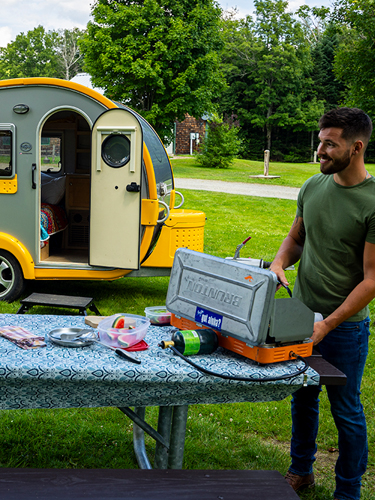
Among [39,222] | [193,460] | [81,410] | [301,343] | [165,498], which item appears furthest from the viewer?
[39,222]

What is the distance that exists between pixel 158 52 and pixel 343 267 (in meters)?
20.5

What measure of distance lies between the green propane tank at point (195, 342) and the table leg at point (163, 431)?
18.3 inches

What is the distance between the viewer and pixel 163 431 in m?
2.76

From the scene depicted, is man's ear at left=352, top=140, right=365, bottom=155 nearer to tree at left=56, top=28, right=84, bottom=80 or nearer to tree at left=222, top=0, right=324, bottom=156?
tree at left=222, top=0, right=324, bottom=156

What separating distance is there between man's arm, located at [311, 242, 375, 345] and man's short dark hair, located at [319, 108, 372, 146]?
0.54 m

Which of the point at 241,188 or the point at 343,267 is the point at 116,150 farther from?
the point at 241,188

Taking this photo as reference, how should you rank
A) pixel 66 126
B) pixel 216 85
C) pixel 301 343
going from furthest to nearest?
pixel 216 85, pixel 66 126, pixel 301 343

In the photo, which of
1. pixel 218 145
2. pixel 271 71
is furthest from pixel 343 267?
pixel 271 71

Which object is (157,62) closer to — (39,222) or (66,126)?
(66,126)

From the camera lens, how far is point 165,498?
2.02 meters

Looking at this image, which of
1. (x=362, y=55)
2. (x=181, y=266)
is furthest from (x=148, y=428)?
(x=362, y=55)

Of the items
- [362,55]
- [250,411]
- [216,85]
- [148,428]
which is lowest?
[250,411]

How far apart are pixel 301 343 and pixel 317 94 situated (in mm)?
45993

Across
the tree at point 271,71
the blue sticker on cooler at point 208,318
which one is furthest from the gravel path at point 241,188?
the tree at point 271,71
